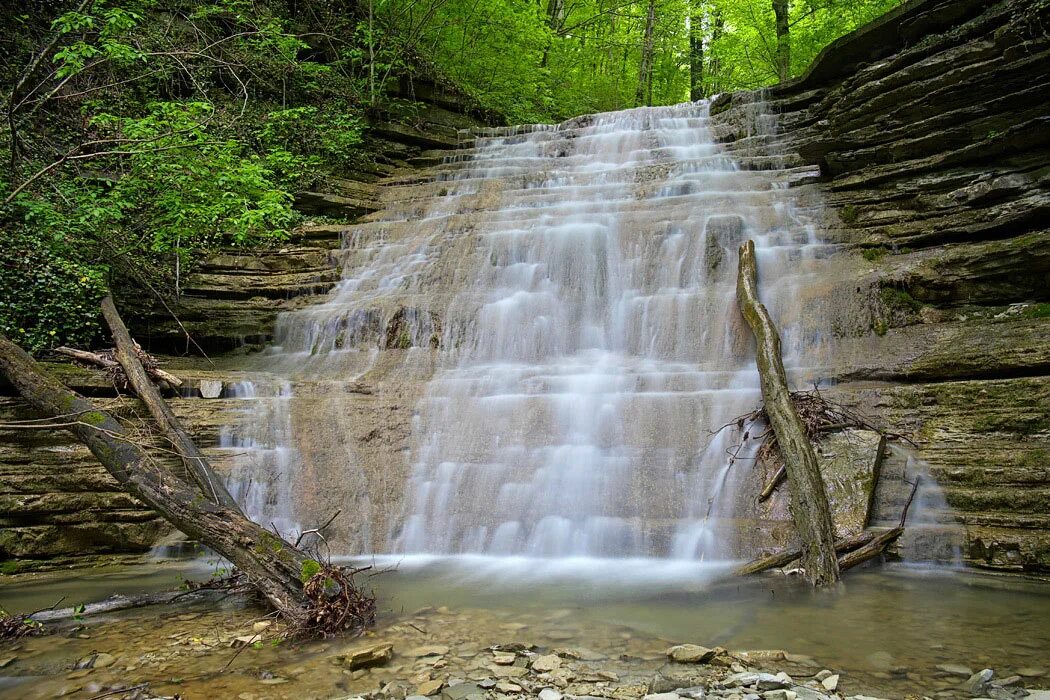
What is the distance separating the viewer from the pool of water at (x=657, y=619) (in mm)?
3039

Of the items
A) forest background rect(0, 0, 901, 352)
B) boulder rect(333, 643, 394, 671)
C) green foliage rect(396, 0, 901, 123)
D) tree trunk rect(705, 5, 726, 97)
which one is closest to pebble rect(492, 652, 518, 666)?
boulder rect(333, 643, 394, 671)

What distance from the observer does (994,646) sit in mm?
3148

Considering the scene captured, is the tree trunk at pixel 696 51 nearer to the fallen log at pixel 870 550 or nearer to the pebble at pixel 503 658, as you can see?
the fallen log at pixel 870 550

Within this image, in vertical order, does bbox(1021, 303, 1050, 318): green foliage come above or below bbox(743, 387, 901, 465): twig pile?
above

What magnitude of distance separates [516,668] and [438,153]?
535 inches

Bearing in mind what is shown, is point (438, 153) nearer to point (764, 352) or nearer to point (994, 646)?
point (764, 352)

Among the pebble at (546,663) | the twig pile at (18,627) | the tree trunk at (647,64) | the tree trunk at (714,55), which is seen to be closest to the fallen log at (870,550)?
the pebble at (546,663)

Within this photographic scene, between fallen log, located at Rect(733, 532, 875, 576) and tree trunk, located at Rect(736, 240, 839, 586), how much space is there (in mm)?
86

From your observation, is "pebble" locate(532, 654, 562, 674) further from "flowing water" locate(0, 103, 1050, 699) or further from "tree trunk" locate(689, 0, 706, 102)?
"tree trunk" locate(689, 0, 706, 102)

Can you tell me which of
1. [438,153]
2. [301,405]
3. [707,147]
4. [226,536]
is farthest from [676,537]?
[438,153]

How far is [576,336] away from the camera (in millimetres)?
8219

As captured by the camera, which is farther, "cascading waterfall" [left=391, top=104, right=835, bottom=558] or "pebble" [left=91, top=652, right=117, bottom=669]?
"cascading waterfall" [left=391, top=104, right=835, bottom=558]

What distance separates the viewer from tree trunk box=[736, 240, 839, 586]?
4262 mm

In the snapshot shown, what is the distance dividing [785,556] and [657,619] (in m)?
1.28
